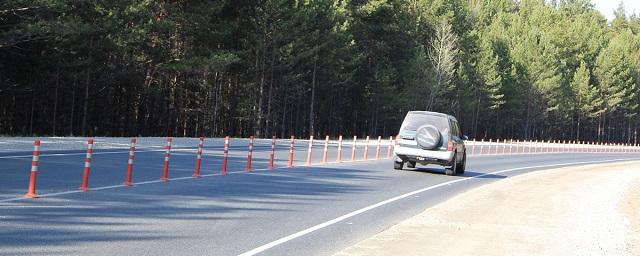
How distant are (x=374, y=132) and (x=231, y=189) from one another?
7000 centimetres

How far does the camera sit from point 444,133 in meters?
26.7

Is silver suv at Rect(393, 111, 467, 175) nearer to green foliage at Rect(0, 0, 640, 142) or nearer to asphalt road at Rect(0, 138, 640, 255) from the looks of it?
asphalt road at Rect(0, 138, 640, 255)

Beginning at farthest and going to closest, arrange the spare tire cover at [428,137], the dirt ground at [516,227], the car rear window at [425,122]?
1. the car rear window at [425,122]
2. the spare tire cover at [428,137]
3. the dirt ground at [516,227]

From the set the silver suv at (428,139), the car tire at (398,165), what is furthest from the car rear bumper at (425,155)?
the car tire at (398,165)

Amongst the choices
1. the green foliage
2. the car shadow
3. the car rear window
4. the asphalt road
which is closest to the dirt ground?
the asphalt road

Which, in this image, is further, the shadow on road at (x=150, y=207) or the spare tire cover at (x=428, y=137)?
the spare tire cover at (x=428, y=137)

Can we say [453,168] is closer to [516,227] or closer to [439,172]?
[439,172]

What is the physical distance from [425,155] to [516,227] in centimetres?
1241

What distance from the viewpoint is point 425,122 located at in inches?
1055

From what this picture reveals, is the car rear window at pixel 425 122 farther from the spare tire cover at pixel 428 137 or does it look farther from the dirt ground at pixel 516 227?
the dirt ground at pixel 516 227

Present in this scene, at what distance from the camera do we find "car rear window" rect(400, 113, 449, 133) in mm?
26797

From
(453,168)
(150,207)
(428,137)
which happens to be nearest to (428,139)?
(428,137)

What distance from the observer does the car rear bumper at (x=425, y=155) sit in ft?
87.0

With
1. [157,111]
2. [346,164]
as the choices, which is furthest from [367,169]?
[157,111]
